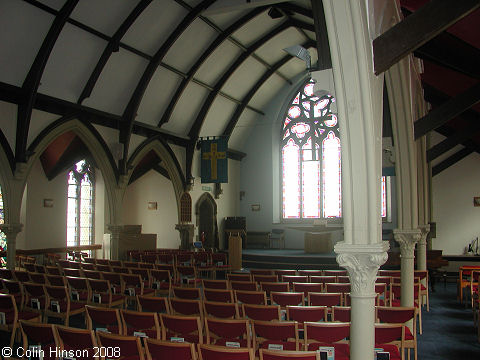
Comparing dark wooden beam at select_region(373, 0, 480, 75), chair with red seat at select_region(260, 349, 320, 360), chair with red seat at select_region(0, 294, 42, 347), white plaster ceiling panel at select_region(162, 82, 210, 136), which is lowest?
chair with red seat at select_region(0, 294, 42, 347)

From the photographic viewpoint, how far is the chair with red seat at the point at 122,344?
3568mm

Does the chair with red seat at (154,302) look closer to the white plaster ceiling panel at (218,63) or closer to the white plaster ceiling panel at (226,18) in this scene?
the white plaster ceiling panel at (226,18)

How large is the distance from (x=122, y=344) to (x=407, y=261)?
456 cm

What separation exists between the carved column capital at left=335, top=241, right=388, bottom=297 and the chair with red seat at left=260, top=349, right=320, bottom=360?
29.8 inches

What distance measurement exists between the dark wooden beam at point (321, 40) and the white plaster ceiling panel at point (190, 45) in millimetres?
8325

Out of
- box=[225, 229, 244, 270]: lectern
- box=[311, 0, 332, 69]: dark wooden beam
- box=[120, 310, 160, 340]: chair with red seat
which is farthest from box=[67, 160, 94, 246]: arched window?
box=[311, 0, 332, 69]: dark wooden beam

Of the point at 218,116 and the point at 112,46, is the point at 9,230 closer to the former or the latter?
the point at 112,46

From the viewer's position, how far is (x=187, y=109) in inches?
644

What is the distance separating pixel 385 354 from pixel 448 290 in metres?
9.05

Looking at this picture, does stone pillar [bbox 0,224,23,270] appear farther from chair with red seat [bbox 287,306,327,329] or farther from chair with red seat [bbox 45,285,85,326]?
chair with red seat [bbox 287,306,327,329]

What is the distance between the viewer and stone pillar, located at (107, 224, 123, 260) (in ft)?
45.5

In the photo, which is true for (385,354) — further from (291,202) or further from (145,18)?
(291,202)

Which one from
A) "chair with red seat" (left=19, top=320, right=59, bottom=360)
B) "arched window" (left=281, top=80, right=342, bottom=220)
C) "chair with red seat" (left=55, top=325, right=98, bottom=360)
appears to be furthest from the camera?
"arched window" (left=281, top=80, right=342, bottom=220)

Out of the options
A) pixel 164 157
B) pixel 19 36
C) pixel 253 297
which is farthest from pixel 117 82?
pixel 253 297
